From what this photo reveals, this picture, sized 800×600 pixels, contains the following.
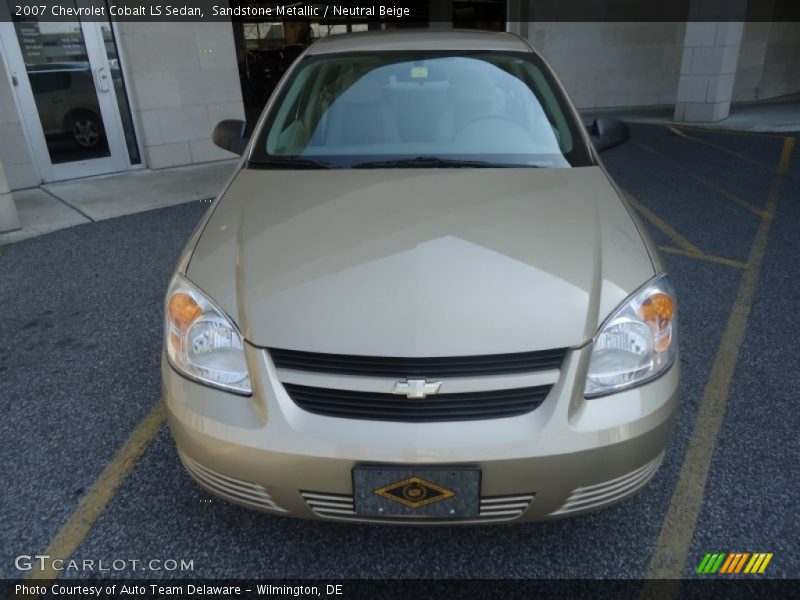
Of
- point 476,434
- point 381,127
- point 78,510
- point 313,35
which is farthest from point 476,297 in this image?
point 313,35

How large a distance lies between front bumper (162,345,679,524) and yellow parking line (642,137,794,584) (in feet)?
1.33

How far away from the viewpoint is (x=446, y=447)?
1497mm

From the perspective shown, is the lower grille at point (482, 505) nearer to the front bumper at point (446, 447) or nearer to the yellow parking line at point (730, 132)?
the front bumper at point (446, 447)

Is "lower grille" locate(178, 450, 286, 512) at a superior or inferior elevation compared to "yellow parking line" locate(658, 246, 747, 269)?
superior

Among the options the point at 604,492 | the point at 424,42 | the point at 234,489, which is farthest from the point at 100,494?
the point at 424,42

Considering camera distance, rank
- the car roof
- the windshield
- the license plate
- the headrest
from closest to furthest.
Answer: the license plate → the windshield → the headrest → the car roof

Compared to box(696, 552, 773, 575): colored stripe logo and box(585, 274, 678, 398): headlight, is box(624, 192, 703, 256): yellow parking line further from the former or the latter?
box(696, 552, 773, 575): colored stripe logo

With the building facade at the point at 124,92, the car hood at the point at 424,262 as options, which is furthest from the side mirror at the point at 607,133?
the building facade at the point at 124,92

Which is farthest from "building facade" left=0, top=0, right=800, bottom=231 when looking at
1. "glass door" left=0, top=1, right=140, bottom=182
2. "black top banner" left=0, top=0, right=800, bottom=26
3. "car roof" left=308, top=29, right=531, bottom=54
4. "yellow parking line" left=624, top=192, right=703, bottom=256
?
"yellow parking line" left=624, top=192, right=703, bottom=256

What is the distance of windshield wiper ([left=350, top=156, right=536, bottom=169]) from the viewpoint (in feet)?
7.70

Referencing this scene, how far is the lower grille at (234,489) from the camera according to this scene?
1.63 metres

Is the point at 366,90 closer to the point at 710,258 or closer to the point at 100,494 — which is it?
the point at 100,494

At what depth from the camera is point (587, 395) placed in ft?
5.20

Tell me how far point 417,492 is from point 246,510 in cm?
85
